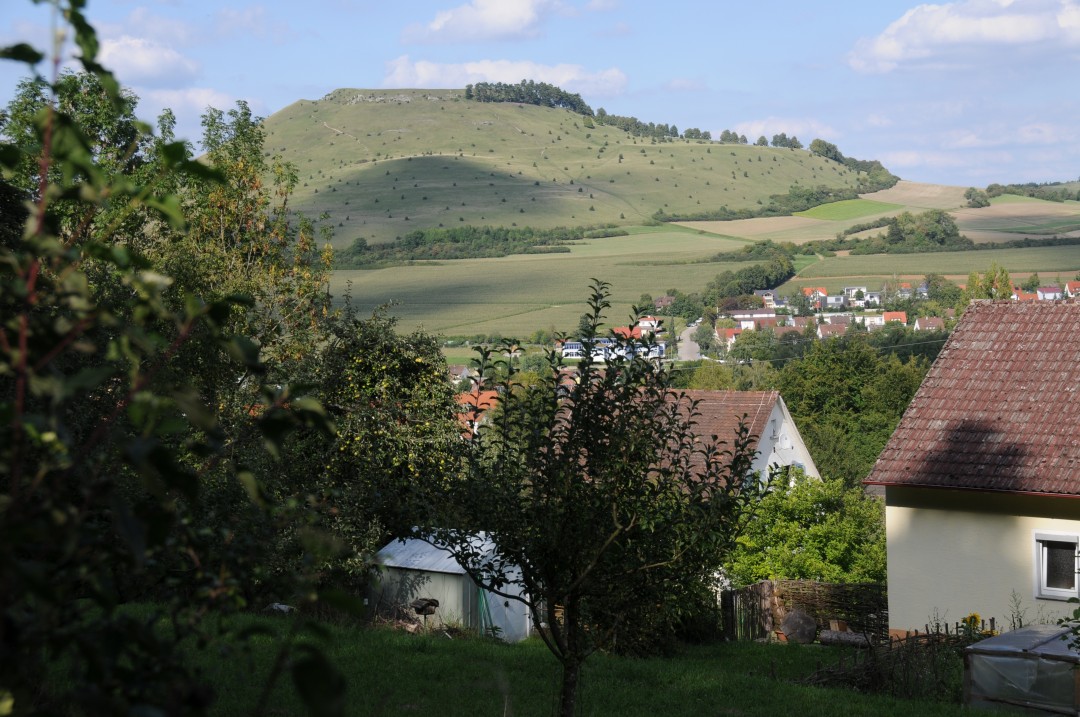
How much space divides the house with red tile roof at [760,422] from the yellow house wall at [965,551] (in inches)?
417

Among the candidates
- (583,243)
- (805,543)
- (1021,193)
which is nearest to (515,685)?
(805,543)

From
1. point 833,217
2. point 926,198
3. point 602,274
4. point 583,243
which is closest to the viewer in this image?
point 602,274

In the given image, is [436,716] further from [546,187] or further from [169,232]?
[546,187]

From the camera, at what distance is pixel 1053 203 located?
179500mm

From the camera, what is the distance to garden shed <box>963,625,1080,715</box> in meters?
14.2

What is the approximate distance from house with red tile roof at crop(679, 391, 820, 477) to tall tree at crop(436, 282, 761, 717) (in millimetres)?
21453

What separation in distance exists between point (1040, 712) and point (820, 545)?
1274cm

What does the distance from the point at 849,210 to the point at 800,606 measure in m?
168

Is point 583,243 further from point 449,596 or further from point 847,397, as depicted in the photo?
point 449,596

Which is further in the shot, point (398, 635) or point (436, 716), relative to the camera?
point (398, 635)

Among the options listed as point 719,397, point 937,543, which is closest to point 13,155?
point 937,543

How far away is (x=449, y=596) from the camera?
2136 cm

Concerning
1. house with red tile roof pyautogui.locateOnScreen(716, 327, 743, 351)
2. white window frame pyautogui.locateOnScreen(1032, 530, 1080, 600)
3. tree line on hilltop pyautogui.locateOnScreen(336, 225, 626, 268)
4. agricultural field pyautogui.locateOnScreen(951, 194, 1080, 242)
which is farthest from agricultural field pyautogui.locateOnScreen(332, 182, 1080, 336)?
white window frame pyautogui.locateOnScreen(1032, 530, 1080, 600)

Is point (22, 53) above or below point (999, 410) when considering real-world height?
above
